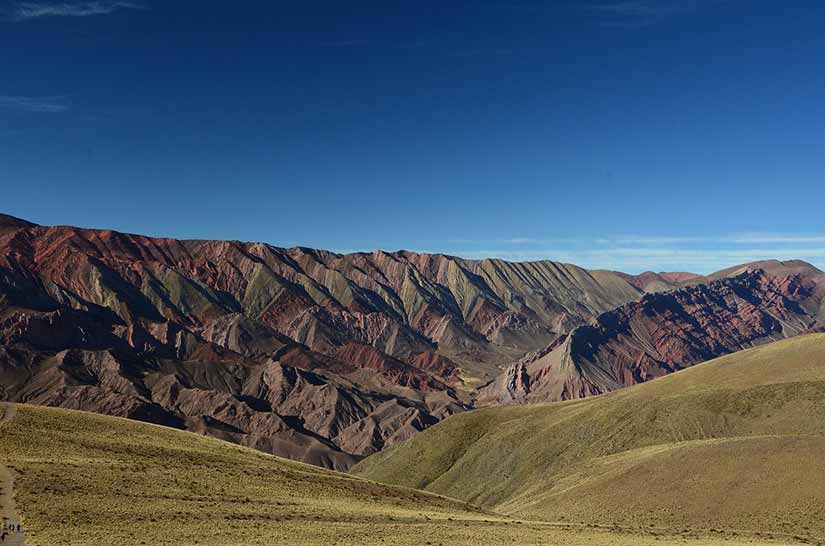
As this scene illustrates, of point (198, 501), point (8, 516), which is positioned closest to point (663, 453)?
point (198, 501)

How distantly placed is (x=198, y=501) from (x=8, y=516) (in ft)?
40.4

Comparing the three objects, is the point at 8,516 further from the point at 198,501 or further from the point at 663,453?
the point at 663,453

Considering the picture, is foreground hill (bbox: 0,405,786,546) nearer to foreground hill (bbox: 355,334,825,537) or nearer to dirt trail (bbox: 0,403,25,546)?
dirt trail (bbox: 0,403,25,546)

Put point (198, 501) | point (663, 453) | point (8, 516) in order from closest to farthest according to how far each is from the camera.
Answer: point (8, 516) → point (198, 501) → point (663, 453)

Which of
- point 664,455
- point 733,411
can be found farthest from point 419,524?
point 733,411

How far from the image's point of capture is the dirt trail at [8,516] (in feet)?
112

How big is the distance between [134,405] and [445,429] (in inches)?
4138

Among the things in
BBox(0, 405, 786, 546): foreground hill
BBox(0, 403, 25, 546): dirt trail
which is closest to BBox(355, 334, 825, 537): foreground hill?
BBox(0, 405, 786, 546): foreground hill

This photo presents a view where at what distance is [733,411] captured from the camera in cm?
10431

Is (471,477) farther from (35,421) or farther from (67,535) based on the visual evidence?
(67,535)

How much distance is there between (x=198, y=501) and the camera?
47375 millimetres

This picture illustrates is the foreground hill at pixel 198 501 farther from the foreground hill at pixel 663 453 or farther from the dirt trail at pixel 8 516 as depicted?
the foreground hill at pixel 663 453

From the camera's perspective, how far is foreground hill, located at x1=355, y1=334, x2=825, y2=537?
67.1 metres

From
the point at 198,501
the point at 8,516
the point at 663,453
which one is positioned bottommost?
the point at 663,453
